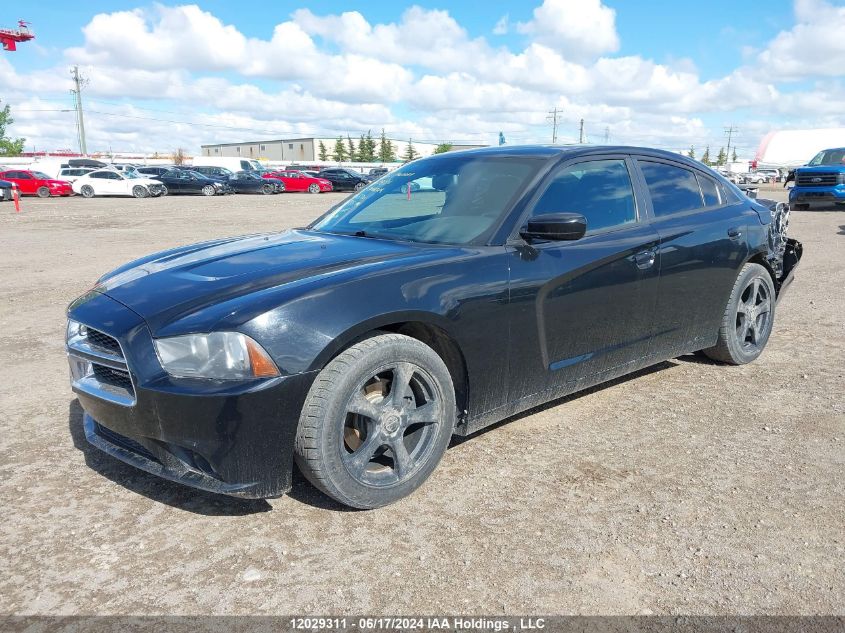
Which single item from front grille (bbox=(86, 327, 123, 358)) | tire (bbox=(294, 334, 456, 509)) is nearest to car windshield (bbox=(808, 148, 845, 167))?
tire (bbox=(294, 334, 456, 509))

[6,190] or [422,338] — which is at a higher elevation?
[422,338]

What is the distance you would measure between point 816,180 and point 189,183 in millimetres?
29731

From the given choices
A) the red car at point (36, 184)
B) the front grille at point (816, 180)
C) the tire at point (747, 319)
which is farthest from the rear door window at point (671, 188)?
the red car at point (36, 184)

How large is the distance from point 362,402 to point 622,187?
7.32ft

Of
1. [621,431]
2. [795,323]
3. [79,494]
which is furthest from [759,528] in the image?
[795,323]

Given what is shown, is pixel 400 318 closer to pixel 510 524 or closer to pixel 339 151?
pixel 510 524

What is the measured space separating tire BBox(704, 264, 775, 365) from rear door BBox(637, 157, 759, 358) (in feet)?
0.34

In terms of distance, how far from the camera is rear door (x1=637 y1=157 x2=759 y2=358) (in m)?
4.23

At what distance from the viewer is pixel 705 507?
303 centimetres

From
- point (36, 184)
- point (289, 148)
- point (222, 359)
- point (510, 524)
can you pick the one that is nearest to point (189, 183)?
point (36, 184)

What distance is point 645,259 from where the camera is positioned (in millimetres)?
3994

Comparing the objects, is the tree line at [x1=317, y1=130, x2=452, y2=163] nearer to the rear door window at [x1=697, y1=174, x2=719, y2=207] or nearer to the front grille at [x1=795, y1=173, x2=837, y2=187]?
the front grille at [x1=795, y1=173, x2=837, y2=187]

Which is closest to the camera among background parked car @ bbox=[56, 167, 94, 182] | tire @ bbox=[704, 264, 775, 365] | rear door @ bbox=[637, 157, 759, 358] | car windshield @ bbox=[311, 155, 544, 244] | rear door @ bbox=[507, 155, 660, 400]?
rear door @ bbox=[507, 155, 660, 400]

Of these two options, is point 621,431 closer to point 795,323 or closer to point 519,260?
point 519,260
